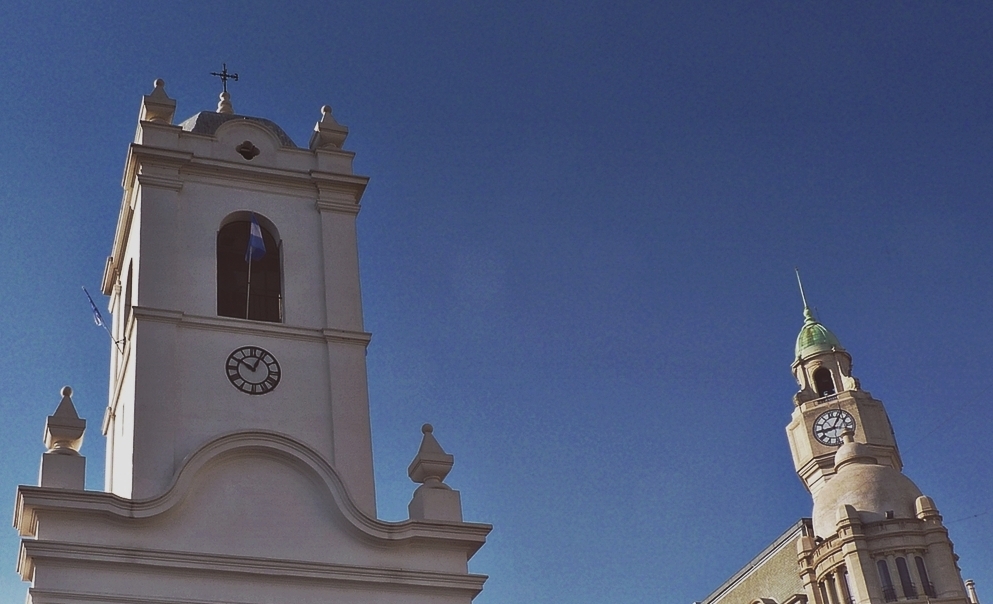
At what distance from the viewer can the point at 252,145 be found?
25000 mm

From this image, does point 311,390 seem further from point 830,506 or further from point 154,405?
point 830,506

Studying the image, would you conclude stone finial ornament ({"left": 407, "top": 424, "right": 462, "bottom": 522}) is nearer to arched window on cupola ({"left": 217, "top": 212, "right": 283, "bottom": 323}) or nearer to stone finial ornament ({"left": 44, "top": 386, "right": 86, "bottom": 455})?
arched window on cupola ({"left": 217, "top": 212, "right": 283, "bottom": 323})

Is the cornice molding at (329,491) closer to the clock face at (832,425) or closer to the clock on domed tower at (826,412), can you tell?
the clock on domed tower at (826,412)

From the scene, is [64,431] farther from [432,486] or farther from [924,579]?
[924,579]

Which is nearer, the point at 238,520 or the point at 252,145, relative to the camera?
the point at 238,520

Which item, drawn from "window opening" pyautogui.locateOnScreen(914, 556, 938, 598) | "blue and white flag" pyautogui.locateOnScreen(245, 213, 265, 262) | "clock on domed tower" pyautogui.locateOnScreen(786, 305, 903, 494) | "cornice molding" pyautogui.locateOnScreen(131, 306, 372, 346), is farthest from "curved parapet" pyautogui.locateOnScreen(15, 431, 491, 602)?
"clock on domed tower" pyautogui.locateOnScreen(786, 305, 903, 494)

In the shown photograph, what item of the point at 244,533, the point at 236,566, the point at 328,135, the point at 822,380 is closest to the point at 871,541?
the point at 822,380

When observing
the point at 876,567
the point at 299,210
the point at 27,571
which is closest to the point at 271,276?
the point at 299,210

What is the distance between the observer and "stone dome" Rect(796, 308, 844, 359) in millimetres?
67250

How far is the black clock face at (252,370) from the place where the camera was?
71.6 feet

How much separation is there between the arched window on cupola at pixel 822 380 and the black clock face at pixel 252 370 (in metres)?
48.3

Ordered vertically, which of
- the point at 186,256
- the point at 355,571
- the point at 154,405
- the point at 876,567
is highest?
the point at 876,567

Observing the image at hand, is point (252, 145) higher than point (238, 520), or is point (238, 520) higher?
point (252, 145)

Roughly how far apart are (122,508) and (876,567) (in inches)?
1621
